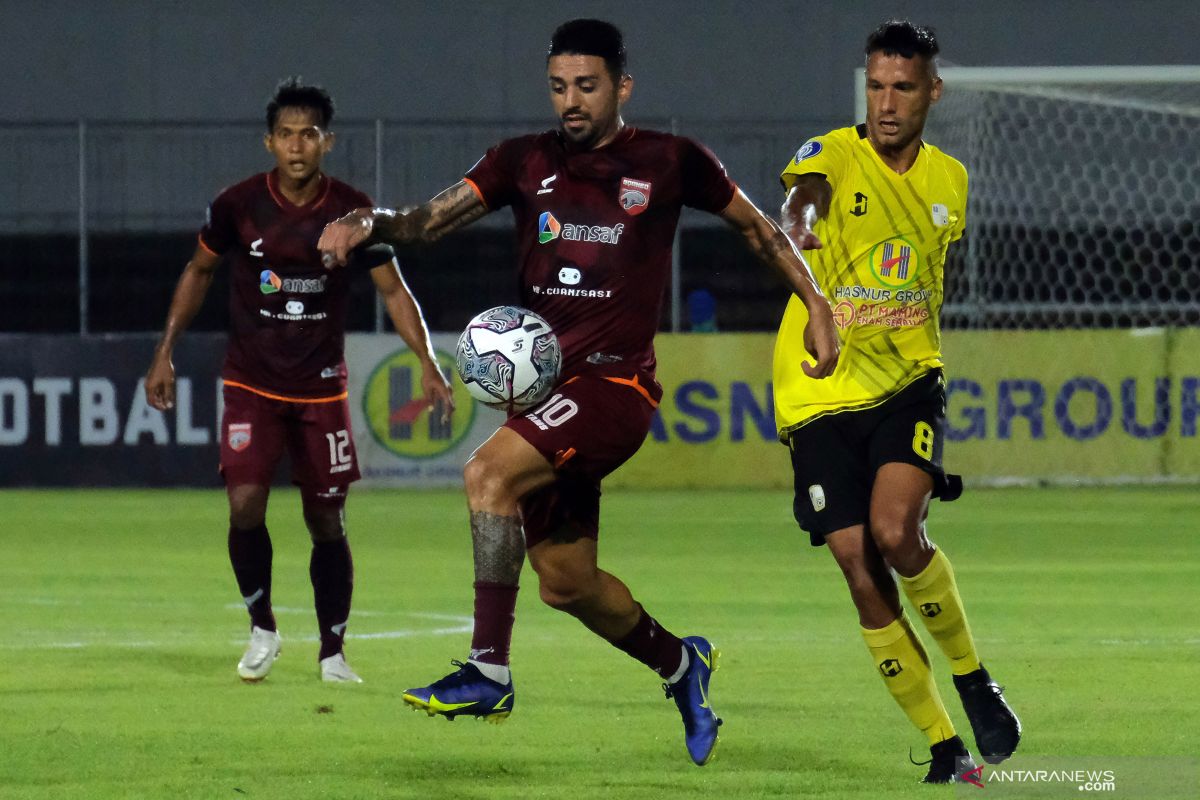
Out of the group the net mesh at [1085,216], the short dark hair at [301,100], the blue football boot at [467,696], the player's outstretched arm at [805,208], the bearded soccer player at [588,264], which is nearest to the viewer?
the blue football boot at [467,696]

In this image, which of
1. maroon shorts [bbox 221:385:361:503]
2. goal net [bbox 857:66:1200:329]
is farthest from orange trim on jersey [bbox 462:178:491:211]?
goal net [bbox 857:66:1200:329]

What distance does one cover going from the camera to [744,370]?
1869cm

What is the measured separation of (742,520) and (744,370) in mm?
3222

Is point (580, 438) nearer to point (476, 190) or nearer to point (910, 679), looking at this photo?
point (476, 190)

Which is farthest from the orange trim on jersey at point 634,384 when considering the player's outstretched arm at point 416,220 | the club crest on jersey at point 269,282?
the club crest on jersey at point 269,282

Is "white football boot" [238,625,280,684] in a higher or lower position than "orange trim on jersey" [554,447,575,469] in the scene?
lower

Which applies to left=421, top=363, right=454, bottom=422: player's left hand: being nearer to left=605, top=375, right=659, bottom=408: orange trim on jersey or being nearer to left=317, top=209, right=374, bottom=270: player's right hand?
left=605, top=375, right=659, bottom=408: orange trim on jersey

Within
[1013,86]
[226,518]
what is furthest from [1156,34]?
[226,518]

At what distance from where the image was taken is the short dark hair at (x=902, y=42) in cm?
614

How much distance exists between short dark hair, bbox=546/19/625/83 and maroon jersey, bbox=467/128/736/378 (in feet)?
0.83

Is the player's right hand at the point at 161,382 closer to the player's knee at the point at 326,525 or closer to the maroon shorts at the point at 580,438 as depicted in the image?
the player's knee at the point at 326,525

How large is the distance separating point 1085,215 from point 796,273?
1479 centimetres

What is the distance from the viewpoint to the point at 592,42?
6.06 meters

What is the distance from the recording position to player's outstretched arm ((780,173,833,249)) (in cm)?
586
